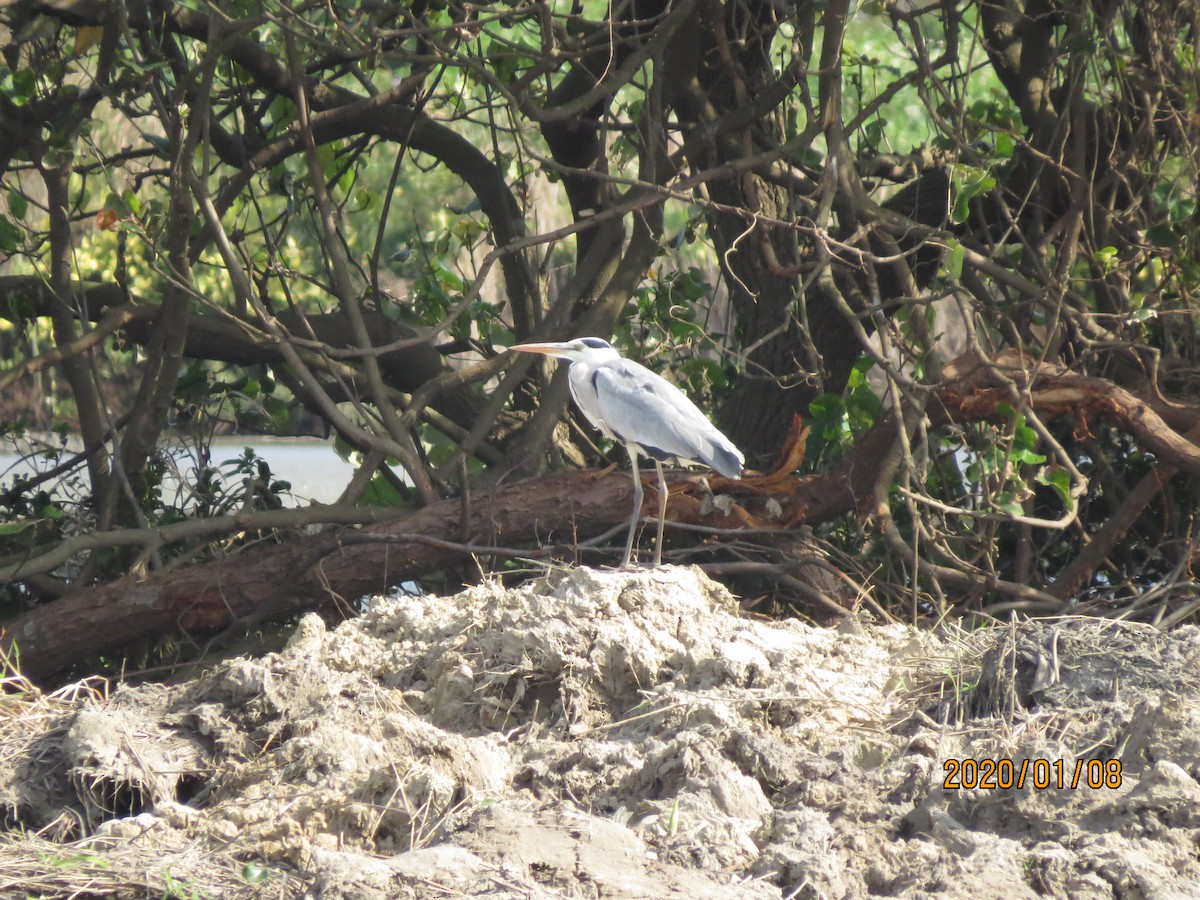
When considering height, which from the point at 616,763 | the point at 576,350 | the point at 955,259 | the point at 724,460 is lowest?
the point at 616,763

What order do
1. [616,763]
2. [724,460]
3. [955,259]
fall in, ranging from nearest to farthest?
1. [616,763]
2. [955,259]
3. [724,460]

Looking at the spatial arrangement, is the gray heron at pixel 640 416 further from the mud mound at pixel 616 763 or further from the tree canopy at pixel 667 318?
the mud mound at pixel 616 763

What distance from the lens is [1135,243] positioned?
5.66 m

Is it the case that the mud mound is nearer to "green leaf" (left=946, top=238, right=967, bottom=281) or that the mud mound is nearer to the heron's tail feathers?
the heron's tail feathers

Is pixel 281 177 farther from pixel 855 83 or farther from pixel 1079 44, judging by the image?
A: pixel 1079 44

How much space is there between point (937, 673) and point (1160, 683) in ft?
2.12

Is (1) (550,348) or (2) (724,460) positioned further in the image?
(1) (550,348)

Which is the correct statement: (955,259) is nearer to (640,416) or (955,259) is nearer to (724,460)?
(724,460)

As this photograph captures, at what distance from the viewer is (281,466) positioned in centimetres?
1323

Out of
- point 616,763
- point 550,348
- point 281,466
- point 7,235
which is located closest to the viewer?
point 616,763
